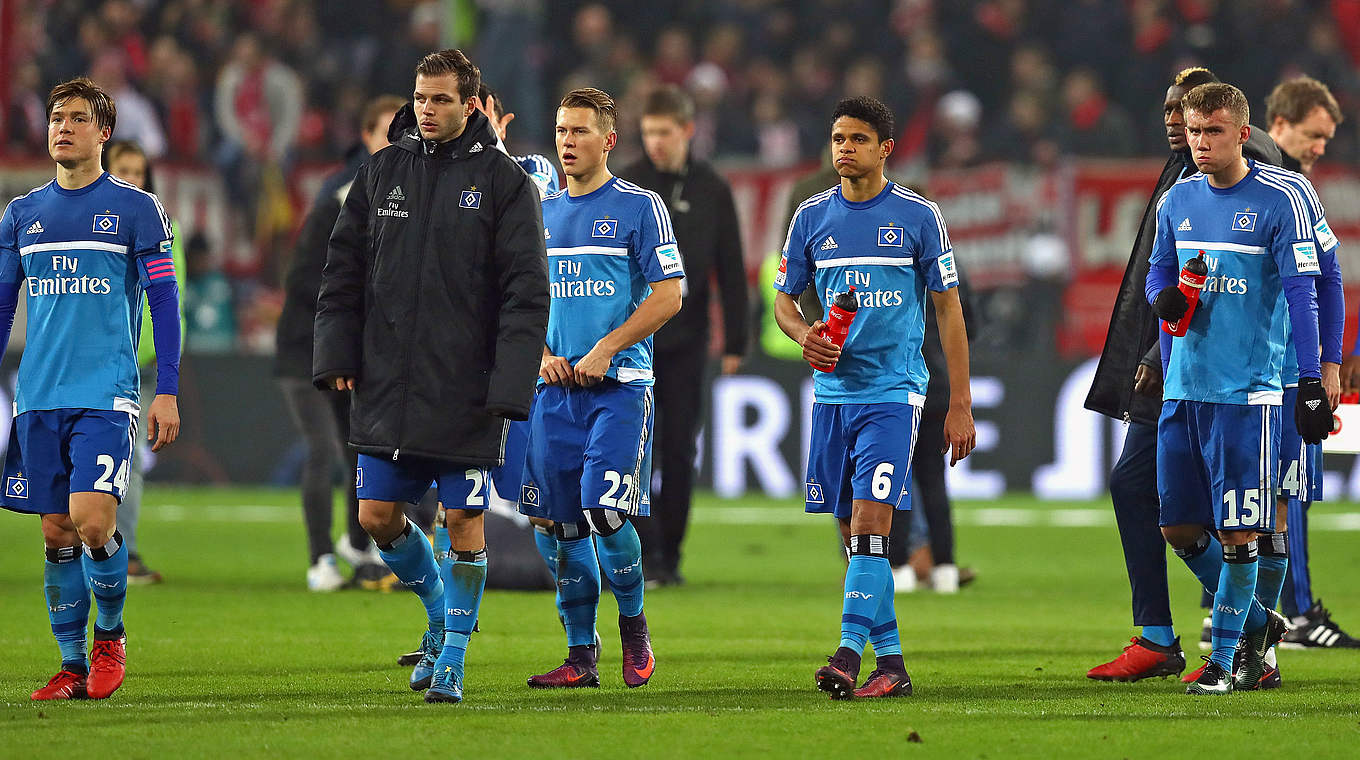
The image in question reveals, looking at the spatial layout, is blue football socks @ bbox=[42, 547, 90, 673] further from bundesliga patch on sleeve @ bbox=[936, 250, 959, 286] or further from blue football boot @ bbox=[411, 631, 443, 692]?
bundesliga patch on sleeve @ bbox=[936, 250, 959, 286]

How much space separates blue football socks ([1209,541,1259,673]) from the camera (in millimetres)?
6617

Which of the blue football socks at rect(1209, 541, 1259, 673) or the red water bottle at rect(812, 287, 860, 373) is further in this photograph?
the blue football socks at rect(1209, 541, 1259, 673)

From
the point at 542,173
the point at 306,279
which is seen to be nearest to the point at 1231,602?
the point at 542,173

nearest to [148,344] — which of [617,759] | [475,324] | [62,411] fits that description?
[62,411]

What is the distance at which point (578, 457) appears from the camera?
681cm

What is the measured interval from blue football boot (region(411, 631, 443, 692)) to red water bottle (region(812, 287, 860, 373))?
1.62m

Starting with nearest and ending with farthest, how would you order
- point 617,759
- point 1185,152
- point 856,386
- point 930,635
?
point 617,759
point 856,386
point 1185,152
point 930,635

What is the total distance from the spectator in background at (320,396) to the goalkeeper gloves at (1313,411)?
480 centimetres

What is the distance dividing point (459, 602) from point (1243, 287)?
289cm

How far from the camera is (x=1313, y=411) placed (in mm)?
6344

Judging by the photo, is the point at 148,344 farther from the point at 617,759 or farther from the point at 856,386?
the point at 617,759

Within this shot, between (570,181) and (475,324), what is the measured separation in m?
1.02

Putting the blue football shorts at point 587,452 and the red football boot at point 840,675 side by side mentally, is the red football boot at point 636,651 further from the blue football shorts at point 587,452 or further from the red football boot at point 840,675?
the red football boot at point 840,675

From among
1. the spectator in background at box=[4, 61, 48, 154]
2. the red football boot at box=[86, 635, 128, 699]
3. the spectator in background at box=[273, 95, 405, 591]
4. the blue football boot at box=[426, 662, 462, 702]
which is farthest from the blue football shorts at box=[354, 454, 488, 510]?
the spectator in background at box=[4, 61, 48, 154]
